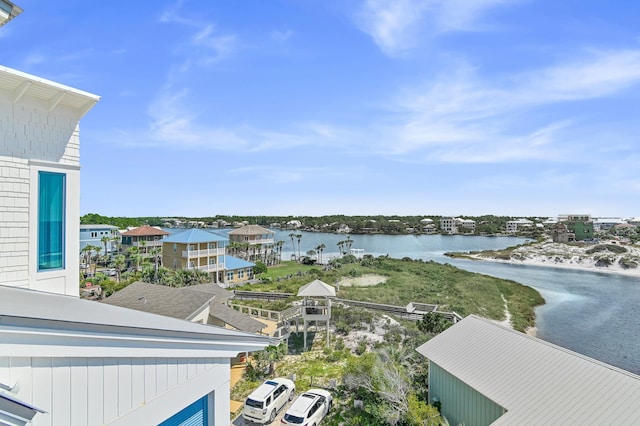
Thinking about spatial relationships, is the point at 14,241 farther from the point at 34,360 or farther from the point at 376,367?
the point at 376,367

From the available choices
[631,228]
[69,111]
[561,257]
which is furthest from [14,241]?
[631,228]

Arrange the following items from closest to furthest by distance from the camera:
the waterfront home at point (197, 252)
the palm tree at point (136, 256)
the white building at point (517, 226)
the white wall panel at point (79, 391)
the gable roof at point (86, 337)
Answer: the gable roof at point (86, 337), the white wall panel at point (79, 391), the waterfront home at point (197, 252), the palm tree at point (136, 256), the white building at point (517, 226)

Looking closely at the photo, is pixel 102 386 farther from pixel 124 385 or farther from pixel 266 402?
pixel 266 402

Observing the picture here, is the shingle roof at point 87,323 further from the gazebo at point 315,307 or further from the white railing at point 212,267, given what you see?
the white railing at point 212,267

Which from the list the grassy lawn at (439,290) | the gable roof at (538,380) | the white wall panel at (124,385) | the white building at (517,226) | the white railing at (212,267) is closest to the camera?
the white wall panel at (124,385)

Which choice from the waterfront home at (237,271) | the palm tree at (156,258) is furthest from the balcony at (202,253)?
the palm tree at (156,258)

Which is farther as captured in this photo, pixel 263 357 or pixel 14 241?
pixel 263 357
